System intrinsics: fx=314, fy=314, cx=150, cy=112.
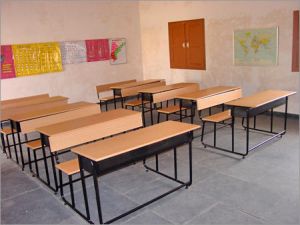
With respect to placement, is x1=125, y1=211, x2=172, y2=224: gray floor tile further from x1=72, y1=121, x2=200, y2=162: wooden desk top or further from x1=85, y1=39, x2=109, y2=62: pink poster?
x1=85, y1=39, x2=109, y2=62: pink poster

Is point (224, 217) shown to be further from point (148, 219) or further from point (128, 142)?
point (128, 142)

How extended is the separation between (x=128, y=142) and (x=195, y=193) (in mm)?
954

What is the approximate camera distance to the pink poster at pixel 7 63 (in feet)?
21.1

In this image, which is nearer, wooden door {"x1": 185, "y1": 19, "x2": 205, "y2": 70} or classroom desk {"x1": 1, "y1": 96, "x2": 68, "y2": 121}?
classroom desk {"x1": 1, "y1": 96, "x2": 68, "y2": 121}

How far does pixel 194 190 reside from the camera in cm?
325

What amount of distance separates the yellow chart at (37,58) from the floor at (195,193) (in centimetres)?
305

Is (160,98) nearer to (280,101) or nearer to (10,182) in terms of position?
(280,101)

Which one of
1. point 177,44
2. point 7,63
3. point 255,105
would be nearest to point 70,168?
point 255,105

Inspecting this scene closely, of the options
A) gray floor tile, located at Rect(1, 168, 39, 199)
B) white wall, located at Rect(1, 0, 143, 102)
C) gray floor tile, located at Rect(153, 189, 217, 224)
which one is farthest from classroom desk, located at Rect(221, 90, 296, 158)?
white wall, located at Rect(1, 0, 143, 102)

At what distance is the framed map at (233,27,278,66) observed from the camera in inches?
230

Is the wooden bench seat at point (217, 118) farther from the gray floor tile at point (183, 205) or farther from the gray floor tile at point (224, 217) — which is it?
the gray floor tile at point (224, 217)

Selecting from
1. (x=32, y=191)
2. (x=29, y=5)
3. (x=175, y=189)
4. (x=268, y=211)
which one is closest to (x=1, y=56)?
(x=29, y=5)

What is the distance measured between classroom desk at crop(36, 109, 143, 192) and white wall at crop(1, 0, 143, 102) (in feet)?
12.6

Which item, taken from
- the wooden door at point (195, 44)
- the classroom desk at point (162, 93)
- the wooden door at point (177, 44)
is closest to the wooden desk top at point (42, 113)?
the classroom desk at point (162, 93)
